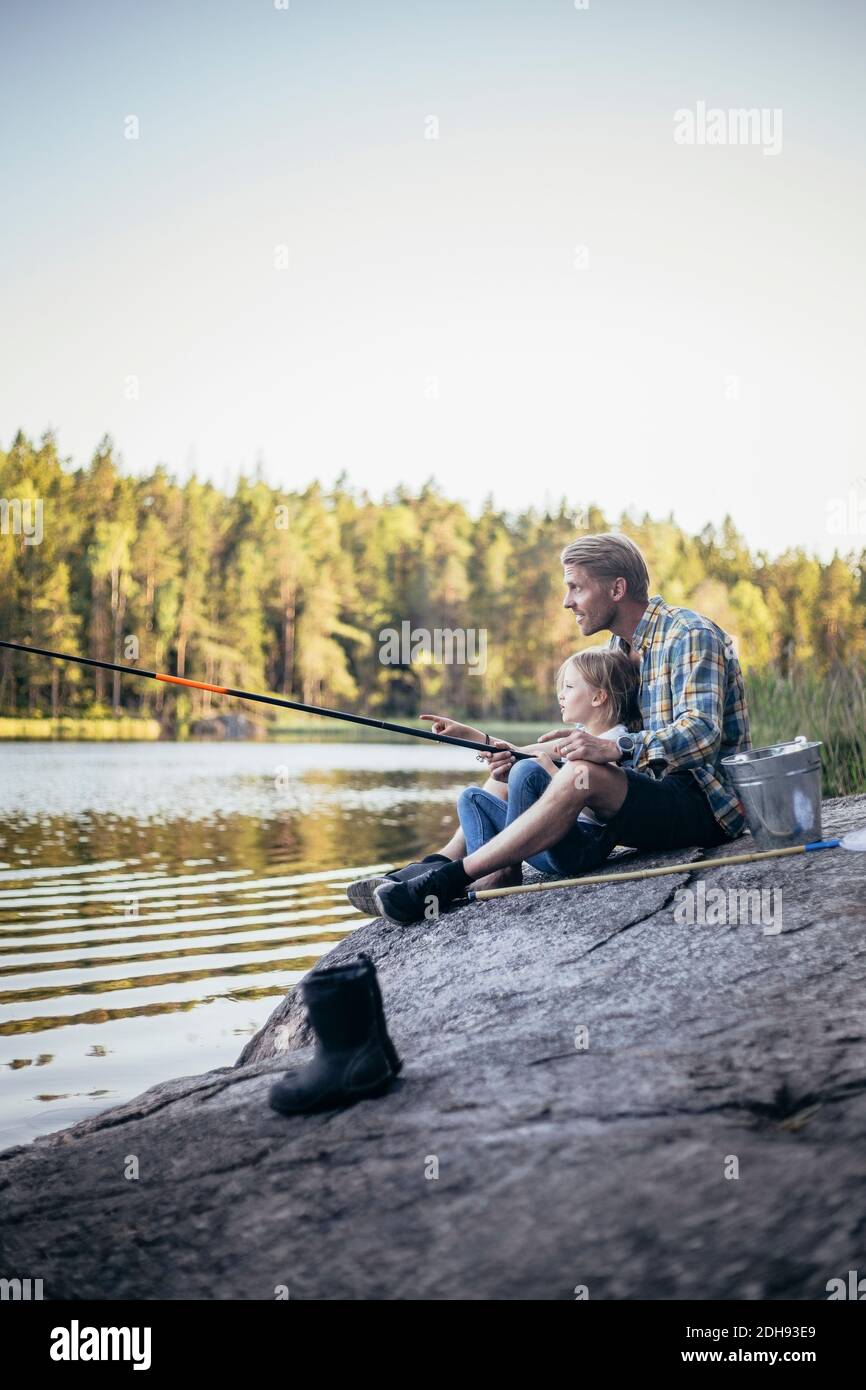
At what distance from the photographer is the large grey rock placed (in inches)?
87.4

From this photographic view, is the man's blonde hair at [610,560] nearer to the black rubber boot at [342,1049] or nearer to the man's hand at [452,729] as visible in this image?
the man's hand at [452,729]

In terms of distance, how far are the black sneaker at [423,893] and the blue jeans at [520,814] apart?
255 mm

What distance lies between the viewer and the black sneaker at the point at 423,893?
418 cm

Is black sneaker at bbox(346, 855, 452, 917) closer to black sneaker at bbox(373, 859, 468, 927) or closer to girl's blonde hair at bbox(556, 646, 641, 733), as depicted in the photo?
black sneaker at bbox(373, 859, 468, 927)

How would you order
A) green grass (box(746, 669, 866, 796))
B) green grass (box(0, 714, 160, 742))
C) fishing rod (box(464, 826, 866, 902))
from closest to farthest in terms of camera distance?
1. fishing rod (box(464, 826, 866, 902))
2. green grass (box(746, 669, 866, 796))
3. green grass (box(0, 714, 160, 742))

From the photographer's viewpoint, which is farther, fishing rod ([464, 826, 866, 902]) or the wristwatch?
the wristwatch

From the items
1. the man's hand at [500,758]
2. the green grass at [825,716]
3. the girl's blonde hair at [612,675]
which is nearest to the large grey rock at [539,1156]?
the man's hand at [500,758]

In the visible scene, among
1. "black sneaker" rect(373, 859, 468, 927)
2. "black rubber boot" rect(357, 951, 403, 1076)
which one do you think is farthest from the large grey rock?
"black sneaker" rect(373, 859, 468, 927)

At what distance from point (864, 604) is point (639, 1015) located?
78612 millimetres

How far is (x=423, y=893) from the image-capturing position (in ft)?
13.8

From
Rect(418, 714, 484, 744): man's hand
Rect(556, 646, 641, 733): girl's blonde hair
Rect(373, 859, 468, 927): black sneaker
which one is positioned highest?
Rect(556, 646, 641, 733): girl's blonde hair

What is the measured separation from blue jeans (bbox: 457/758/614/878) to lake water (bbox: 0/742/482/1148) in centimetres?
145

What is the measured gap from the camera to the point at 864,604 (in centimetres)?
7700

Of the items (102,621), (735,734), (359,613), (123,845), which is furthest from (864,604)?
(735,734)
